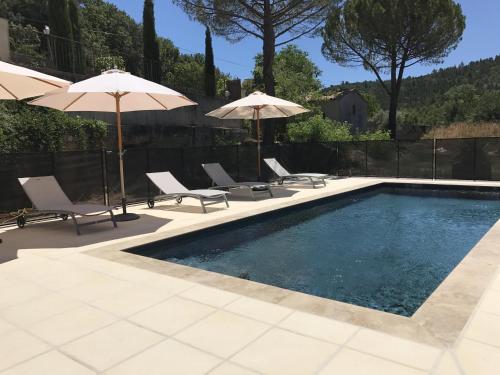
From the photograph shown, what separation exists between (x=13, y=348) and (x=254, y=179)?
10.8 metres

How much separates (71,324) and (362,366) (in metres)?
2.16

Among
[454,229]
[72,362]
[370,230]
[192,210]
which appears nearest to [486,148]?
[454,229]

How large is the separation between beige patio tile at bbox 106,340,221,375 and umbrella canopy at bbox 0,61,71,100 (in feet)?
13.1

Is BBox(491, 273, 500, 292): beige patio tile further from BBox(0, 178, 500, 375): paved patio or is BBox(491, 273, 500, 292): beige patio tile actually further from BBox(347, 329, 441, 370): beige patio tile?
BBox(347, 329, 441, 370): beige patio tile

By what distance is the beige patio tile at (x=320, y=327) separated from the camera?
2.91 m

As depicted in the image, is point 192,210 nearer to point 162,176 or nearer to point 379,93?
point 162,176

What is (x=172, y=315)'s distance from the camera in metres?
3.35

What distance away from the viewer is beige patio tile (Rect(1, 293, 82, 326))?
3326 mm

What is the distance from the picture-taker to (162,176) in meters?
8.92

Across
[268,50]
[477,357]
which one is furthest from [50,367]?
[268,50]

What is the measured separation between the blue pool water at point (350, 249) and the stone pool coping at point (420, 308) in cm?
54

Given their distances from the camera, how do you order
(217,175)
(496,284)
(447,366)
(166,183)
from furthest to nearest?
1. (217,175)
2. (166,183)
3. (496,284)
4. (447,366)

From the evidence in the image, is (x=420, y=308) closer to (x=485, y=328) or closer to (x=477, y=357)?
(x=485, y=328)

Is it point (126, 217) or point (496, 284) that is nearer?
point (496, 284)
